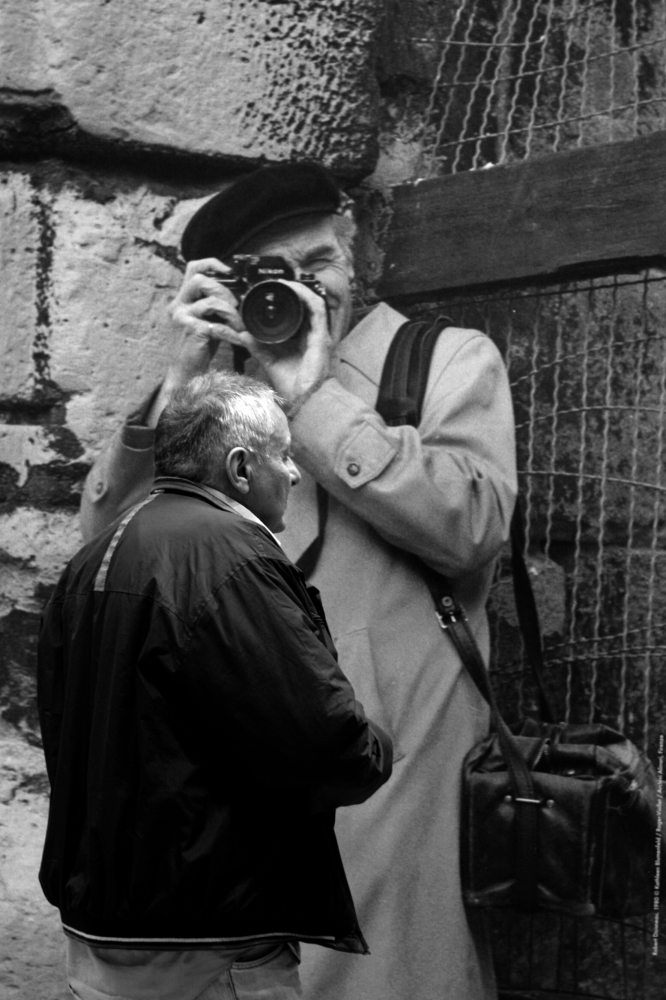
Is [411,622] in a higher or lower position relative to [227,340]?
lower

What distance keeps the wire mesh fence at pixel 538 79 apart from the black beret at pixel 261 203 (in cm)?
36

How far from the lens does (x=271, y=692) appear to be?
1.52 meters

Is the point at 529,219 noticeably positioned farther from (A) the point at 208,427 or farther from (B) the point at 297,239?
(A) the point at 208,427

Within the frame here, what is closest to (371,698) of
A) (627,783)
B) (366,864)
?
(366,864)

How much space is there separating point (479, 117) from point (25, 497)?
1154 millimetres

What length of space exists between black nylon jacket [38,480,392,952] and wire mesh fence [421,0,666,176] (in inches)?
52.5

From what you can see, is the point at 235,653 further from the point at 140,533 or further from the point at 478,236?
the point at 478,236

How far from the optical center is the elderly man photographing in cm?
212

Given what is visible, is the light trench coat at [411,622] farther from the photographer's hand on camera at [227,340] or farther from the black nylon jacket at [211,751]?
the black nylon jacket at [211,751]

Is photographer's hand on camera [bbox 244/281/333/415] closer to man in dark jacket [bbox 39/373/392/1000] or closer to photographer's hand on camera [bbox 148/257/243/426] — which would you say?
photographer's hand on camera [bbox 148/257/243/426]

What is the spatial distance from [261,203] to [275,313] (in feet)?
0.89

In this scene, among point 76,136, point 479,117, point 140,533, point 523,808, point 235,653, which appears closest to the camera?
point 235,653

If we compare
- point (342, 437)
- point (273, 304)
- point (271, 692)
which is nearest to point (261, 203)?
point (273, 304)

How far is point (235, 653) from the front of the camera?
1526mm
